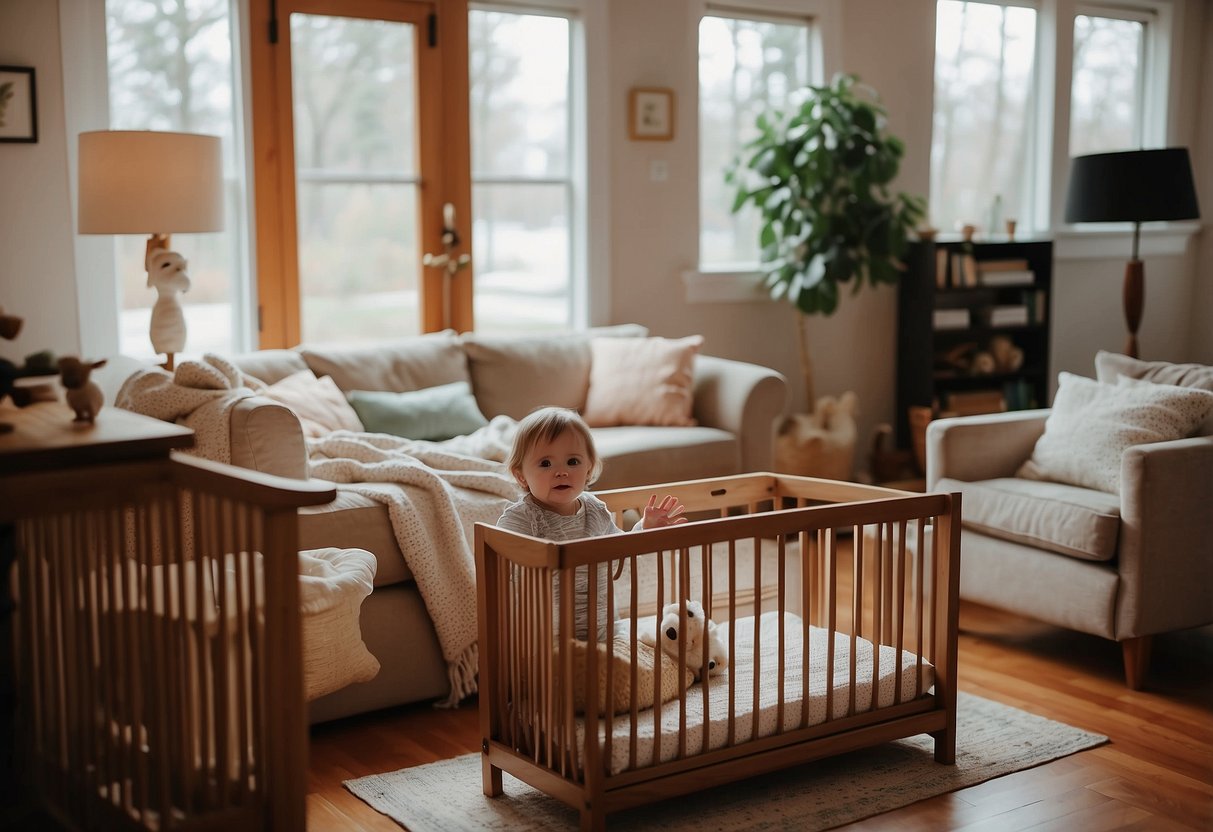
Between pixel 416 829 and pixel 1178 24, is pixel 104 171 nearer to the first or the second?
pixel 416 829

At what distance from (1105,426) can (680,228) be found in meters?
2.22

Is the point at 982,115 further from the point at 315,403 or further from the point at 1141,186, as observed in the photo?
the point at 315,403

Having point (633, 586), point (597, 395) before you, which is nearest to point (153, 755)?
point (633, 586)

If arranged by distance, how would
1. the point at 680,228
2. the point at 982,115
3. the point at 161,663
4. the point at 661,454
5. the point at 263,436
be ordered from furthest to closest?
1. the point at 982,115
2. the point at 680,228
3. the point at 661,454
4. the point at 263,436
5. the point at 161,663

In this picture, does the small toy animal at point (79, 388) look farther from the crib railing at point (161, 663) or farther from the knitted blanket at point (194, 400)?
the knitted blanket at point (194, 400)

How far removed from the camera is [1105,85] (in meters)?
6.64

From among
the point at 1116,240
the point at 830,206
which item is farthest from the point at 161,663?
the point at 1116,240

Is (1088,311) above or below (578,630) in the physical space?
above

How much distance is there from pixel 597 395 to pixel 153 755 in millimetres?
2844

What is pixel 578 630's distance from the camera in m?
2.58

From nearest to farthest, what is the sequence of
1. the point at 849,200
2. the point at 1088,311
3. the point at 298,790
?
1. the point at 298,790
2. the point at 849,200
3. the point at 1088,311

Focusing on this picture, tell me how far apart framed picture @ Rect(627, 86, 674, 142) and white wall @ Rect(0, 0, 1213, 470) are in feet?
0.12

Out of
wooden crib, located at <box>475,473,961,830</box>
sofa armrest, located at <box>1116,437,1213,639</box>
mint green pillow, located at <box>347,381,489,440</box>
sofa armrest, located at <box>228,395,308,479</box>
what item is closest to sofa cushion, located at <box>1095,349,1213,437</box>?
sofa armrest, located at <box>1116,437,1213,639</box>

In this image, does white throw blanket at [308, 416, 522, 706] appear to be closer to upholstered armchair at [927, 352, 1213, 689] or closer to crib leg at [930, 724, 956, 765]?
crib leg at [930, 724, 956, 765]
